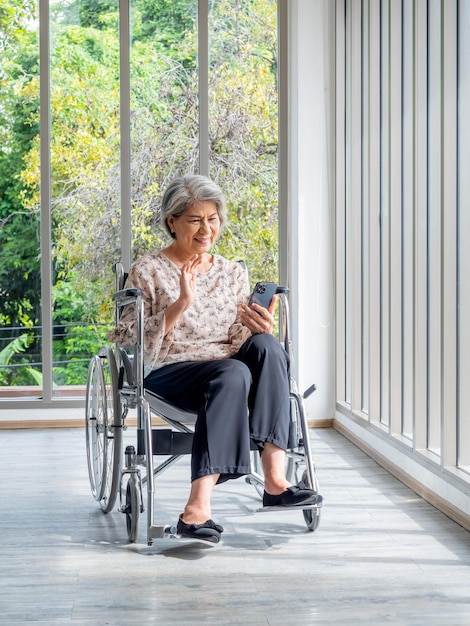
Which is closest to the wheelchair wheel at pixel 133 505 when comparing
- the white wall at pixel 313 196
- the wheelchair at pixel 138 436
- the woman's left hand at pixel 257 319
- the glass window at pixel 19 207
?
the wheelchair at pixel 138 436

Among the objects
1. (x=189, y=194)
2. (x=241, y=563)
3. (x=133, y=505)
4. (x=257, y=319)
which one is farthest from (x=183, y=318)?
(x=241, y=563)

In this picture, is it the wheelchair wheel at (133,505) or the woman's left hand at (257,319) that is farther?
the woman's left hand at (257,319)

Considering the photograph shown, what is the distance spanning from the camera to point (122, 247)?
→ 4.93 meters

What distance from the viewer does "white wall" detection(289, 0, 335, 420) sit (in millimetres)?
4754

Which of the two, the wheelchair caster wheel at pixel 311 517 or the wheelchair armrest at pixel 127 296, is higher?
the wheelchair armrest at pixel 127 296

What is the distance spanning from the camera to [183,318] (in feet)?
9.97

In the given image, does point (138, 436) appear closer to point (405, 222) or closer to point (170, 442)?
point (170, 442)

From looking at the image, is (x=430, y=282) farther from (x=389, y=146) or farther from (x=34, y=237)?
(x=34, y=237)

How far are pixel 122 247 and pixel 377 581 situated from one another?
2944mm

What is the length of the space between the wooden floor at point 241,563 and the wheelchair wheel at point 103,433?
0.27 feet

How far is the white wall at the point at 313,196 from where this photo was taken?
15.6 feet

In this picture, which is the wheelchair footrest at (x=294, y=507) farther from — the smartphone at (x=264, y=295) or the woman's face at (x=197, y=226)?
the woman's face at (x=197, y=226)

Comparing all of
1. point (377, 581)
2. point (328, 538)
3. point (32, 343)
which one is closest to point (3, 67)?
point (32, 343)

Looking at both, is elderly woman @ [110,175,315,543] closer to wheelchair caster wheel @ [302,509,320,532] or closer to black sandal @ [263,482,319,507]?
black sandal @ [263,482,319,507]
